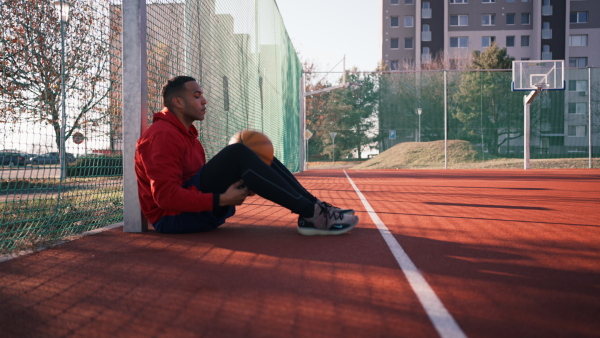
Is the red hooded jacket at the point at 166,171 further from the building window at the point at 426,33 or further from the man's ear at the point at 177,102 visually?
the building window at the point at 426,33

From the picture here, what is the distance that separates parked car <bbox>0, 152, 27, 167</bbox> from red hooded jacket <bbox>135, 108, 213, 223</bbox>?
3.57 feet

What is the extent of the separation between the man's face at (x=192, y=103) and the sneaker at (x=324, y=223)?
1.11 meters

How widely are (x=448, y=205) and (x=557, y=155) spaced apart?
20.7 meters

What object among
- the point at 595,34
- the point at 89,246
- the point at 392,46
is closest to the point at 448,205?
the point at 89,246

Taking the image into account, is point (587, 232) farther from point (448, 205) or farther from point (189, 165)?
point (189, 165)

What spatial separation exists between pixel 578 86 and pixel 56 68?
24.1m

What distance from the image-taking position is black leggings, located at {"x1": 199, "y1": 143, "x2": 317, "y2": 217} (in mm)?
3285

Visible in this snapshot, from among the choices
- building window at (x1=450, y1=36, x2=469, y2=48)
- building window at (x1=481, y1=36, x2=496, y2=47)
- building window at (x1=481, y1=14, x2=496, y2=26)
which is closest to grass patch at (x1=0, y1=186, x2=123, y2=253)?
building window at (x1=450, y1=36, x2=469, y2=48)

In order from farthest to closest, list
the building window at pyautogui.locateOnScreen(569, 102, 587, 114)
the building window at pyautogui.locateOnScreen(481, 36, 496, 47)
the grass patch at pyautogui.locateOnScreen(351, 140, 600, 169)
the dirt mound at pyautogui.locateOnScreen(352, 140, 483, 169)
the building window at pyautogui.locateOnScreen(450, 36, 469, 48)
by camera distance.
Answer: the building window at pyautogui.locateOnScreen(481, 36, 496, 47) < the building window at pyautogui.locateOnScreen(450, 36, 469, 48) < the dirt mound at pyautogui.locateOnScreen(352, 140, 483, 169) < the building window at pyautogui.locateOnScreen(569, 102, 587, 114) < the grass patch at pyautogui.locateOnScreen(351, 140, 600, 169)

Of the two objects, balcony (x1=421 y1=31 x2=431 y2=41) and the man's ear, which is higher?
balcony (x1=421 y1=31 x2=431 y2=41)

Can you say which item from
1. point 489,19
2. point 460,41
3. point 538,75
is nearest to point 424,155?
point 538,75

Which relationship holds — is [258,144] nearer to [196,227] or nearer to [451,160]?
[196,227]

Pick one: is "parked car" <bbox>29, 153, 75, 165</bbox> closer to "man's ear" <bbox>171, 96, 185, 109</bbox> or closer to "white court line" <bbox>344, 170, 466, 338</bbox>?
"man's ear" <bbox>171, 96, 185, 109</bbox>

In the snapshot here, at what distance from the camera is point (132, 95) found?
12.8 feet
